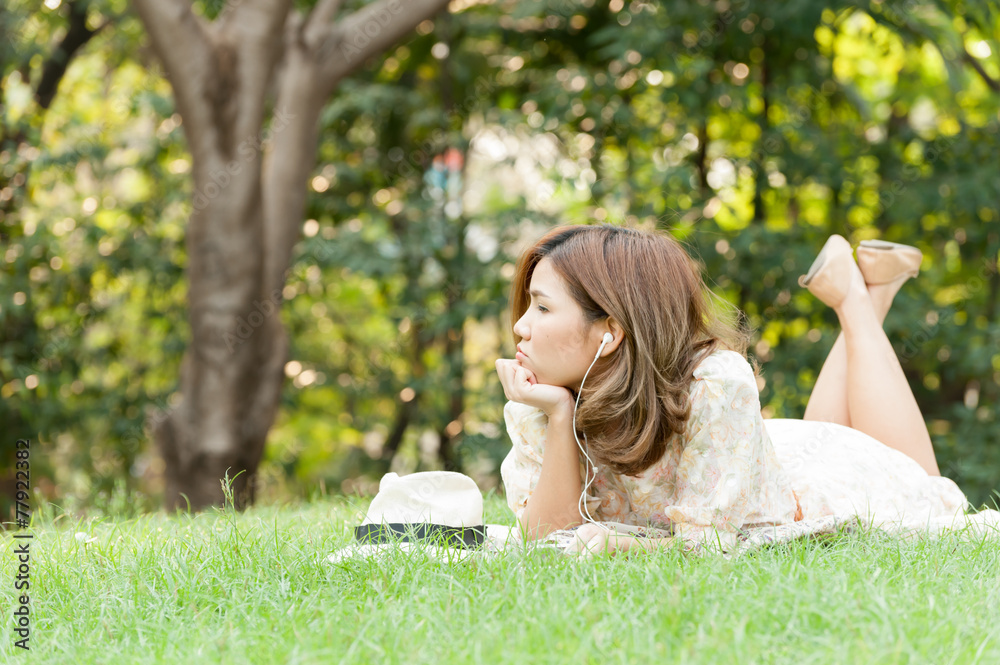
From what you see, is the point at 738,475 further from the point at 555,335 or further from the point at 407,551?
the point at 407,551

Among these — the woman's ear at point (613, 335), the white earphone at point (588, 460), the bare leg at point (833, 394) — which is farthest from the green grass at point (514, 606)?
the bare leg at point (833, 394)

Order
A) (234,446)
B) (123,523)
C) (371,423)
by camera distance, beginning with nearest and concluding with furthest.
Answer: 1. (123,523)
2. (234,446)
3. (371,423)

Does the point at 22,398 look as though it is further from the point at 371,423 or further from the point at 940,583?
the point at 940,583

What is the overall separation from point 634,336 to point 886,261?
1.64m

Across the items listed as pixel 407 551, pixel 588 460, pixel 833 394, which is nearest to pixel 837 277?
pixel 833 394

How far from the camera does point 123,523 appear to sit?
2.73 metres

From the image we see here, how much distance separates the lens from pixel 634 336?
86.7 inches

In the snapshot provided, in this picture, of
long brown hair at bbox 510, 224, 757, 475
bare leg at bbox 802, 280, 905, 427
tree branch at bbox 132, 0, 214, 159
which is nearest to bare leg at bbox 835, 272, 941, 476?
bare leg at bbox 802, 280, 905, 427

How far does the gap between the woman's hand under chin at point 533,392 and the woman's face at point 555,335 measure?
40 mm

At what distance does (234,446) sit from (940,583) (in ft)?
12.0

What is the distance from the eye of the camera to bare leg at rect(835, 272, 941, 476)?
307cm

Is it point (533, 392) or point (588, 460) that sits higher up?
point (533, 392)

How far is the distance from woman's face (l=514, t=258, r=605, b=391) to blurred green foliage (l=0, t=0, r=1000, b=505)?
7.24 ft

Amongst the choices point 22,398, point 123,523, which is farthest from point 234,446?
point 22,398
